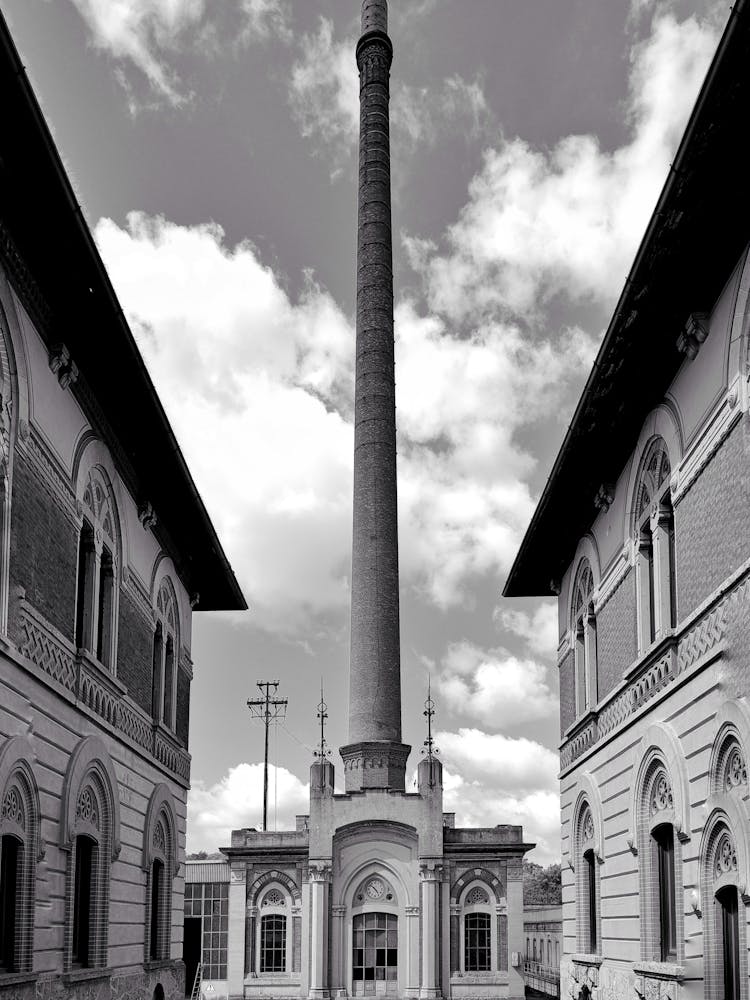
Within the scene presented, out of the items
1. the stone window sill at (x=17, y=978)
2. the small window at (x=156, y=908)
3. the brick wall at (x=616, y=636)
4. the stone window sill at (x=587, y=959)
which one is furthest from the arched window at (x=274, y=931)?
the stone window sill at (x=17, y=978)

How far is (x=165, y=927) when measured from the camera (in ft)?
72.2

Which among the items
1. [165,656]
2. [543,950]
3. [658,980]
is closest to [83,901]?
[165,656]

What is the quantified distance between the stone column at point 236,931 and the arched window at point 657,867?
3423 centimetres

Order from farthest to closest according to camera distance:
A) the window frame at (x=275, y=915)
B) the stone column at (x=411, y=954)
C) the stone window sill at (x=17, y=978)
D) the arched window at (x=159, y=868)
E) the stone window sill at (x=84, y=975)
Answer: the window frame at (x=275, y=915) < the stone column at (x=411, y=954) < the arched window at (x=159, y=868) < the stone window sill at (x=84, y=975) < the stone window sill at (x=17, y=978)

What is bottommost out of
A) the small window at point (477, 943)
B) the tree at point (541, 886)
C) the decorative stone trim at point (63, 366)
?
the tree at point (541, 886)

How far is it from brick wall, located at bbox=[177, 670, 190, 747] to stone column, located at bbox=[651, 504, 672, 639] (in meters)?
10.4

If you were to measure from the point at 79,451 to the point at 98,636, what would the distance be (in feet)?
9.24

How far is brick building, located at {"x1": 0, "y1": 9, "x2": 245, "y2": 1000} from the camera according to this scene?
41.3 ft

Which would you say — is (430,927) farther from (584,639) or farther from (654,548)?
(654,548)

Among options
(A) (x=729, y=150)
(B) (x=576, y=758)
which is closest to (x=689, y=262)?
(A) (x=729, y=150)

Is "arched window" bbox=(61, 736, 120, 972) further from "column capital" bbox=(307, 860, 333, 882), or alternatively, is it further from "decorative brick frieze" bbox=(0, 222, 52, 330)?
"column capital" bbox=(307, 860, 333, 882)

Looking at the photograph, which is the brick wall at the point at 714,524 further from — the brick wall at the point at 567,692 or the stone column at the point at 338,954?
the stone column at the point at 338,954

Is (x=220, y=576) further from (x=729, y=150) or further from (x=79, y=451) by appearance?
(x=729, y=150)

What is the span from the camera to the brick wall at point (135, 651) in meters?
18.4
